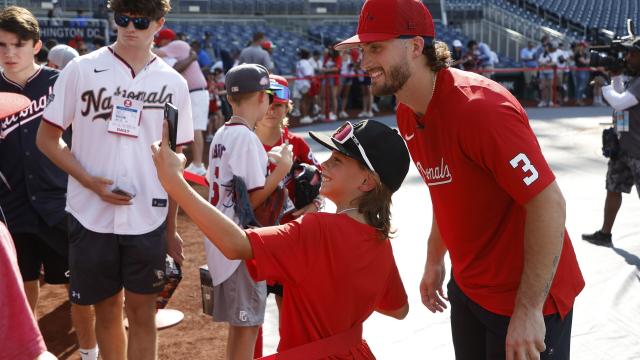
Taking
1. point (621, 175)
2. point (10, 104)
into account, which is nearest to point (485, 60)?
point (621, 175)

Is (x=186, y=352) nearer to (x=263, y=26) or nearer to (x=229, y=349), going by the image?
(x=229, y=349)

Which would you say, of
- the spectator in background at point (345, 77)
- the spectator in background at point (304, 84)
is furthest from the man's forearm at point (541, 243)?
the spectator in background at point (345, 77)

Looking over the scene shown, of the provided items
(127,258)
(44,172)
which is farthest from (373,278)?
(44,172)

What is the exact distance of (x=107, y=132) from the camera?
3338 millimetres

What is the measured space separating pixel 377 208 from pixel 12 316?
1.14 metres

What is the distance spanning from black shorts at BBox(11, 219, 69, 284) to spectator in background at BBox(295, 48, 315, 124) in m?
13.0

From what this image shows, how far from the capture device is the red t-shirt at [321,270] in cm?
214

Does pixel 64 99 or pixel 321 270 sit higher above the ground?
pixel 64 99

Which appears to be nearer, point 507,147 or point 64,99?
point 507,147

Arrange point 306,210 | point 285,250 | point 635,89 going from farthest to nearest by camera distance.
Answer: point 635,89 → point 306,210 → point 285,250

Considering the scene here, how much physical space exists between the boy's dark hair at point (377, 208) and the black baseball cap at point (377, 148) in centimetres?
4

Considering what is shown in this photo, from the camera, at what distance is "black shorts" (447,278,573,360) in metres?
2.55

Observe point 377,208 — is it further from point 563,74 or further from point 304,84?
point 563,74

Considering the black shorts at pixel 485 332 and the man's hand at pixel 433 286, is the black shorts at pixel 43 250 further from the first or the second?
the black shorts at pixel 485 332
